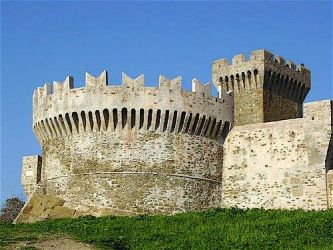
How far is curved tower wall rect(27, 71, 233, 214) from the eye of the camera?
31484 millimetres

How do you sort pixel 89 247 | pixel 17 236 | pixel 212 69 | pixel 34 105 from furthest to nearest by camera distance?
pixel 212 69
pixel 34 105
pixel 17 236
pixel 89 247

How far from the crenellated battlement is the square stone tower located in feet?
14.2

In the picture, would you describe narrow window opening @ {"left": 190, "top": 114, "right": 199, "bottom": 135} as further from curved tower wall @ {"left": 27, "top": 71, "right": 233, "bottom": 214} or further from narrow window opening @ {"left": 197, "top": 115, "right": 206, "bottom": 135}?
narrow window opening @ {"left": 197, "top": 115, "right": 206, "bottom": 135}

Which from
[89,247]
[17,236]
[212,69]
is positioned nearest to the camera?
[89,247]

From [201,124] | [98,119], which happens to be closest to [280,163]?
[201,124]

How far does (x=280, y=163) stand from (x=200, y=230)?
295 inches

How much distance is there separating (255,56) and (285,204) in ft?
33.6

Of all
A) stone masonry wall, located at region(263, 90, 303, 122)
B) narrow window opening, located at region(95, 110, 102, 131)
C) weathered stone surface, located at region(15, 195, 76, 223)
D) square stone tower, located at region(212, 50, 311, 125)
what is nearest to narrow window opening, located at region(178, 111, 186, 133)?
narrow window opening, located at region(95, 110, 102, 131)

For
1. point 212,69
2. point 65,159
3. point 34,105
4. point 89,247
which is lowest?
point 89,247

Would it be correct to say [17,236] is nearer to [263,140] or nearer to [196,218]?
[196,218]

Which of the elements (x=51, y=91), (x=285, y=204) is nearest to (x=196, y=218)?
(x=285, y=204)

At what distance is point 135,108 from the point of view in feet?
104

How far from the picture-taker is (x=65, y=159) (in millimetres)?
33031

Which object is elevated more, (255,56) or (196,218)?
(255,56)
